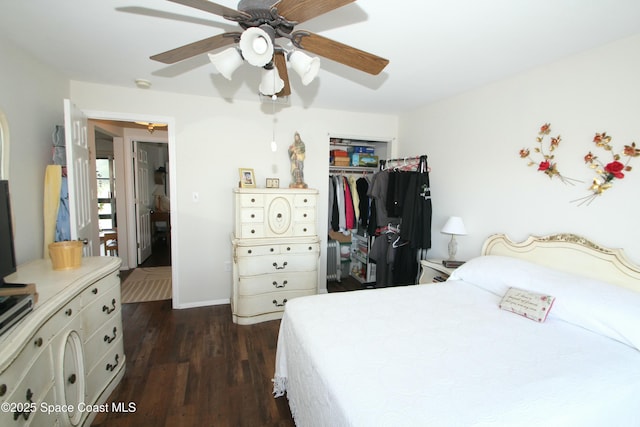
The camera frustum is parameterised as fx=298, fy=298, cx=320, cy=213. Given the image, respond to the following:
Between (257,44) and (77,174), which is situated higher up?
(257,44)

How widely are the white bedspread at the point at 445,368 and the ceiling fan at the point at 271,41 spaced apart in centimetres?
130

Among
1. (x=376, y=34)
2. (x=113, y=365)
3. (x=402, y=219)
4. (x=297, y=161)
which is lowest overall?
(x=113, y=365)

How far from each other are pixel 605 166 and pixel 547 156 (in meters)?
0.36

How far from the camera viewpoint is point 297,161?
3.28 m

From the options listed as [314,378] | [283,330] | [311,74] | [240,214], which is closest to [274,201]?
[240,214]

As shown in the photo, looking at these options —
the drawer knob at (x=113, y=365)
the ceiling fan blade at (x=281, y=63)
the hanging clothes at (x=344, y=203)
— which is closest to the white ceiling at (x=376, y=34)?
the ceiling fan blade at (x=281, y=63)

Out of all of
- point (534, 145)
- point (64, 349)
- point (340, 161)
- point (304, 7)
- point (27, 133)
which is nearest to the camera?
point (304, 7)

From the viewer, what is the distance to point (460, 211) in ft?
9.73

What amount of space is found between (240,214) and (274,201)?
36 centimetres

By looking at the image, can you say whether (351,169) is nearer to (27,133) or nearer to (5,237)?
(27,133)

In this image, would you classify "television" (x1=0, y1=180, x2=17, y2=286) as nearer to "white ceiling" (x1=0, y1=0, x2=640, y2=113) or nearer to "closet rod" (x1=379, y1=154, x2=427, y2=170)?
"white ceiling" (x1=0, y1=0, x2=640, y2=113)

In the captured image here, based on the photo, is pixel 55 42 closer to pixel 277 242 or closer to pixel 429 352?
pixel 277 242

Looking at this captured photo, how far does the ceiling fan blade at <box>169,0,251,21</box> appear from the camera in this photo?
1.06 meters

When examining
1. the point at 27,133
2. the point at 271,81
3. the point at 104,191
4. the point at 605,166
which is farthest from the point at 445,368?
the point at 104,191
